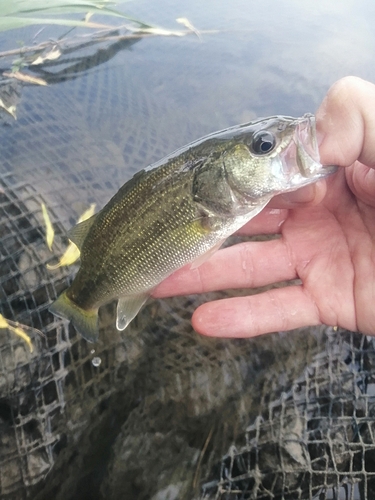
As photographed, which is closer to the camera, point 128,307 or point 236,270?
point 128,307

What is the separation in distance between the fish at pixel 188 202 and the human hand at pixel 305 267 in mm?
282

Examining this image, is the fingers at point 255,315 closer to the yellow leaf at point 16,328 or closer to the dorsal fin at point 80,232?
the dorsal fin at point 80,232

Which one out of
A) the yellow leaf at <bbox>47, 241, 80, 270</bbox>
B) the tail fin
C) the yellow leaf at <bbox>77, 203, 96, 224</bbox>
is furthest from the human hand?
the yellow leaf at <bbox>77, 203, 96, 224</bbox>

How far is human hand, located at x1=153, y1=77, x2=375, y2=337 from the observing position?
2.56 metres

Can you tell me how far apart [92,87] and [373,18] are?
4682mm

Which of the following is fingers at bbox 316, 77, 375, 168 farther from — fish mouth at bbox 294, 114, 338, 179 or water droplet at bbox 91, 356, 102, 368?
water droplet at bbox 91, 356, 102, 368

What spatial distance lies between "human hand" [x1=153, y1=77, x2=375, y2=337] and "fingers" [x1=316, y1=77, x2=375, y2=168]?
158mm

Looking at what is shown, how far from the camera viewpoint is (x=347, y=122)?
6.81 feet

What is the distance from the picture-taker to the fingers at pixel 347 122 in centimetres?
208

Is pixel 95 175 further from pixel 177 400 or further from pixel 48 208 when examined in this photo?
pixel 177 400

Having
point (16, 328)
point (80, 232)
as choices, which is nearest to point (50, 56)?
point (80, 232)

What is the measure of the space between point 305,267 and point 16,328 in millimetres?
1896

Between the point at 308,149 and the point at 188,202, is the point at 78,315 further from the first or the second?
the point at 308,149

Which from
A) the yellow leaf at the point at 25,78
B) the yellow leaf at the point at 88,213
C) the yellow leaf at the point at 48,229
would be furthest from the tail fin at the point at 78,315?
the yellow leaf at the point at 25,78
